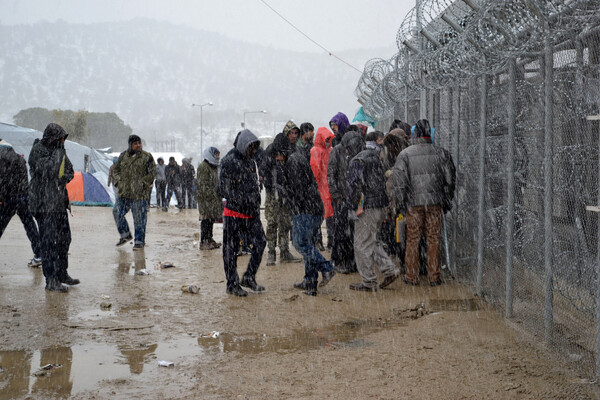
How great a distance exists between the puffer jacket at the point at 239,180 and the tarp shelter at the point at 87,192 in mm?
17585

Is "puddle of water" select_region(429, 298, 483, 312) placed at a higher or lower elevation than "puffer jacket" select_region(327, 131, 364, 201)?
lower

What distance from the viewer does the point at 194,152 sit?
15238 centimetres

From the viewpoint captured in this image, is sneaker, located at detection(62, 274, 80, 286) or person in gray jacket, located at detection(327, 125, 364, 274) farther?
sneaker, located at detection(62, 274, 80, 286)

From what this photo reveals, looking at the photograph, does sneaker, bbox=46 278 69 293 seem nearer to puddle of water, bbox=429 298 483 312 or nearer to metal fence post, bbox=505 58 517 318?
puddle of water, bbox=429 298 483 312

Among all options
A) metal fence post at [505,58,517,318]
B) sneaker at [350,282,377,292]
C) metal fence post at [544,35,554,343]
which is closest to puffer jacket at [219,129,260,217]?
sneaker at [350,282,377,292]

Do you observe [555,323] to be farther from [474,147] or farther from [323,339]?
[474,147]

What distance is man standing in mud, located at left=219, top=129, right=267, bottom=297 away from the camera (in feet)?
23.3

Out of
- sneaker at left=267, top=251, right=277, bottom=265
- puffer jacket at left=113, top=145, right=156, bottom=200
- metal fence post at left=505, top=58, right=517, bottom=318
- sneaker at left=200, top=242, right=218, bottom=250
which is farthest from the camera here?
sneaker at left=200, top=242, right=218, bottom=250

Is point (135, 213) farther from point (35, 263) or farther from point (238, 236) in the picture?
point (238, 236)

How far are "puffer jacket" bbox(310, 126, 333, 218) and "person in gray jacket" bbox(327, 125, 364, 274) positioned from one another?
0.40 ft

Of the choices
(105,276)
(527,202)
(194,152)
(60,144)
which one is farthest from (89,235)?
(194,152)

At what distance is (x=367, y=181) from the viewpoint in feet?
23.5

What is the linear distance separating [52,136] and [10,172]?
38.5 inches

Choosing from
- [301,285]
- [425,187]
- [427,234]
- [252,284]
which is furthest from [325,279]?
[425,187]
